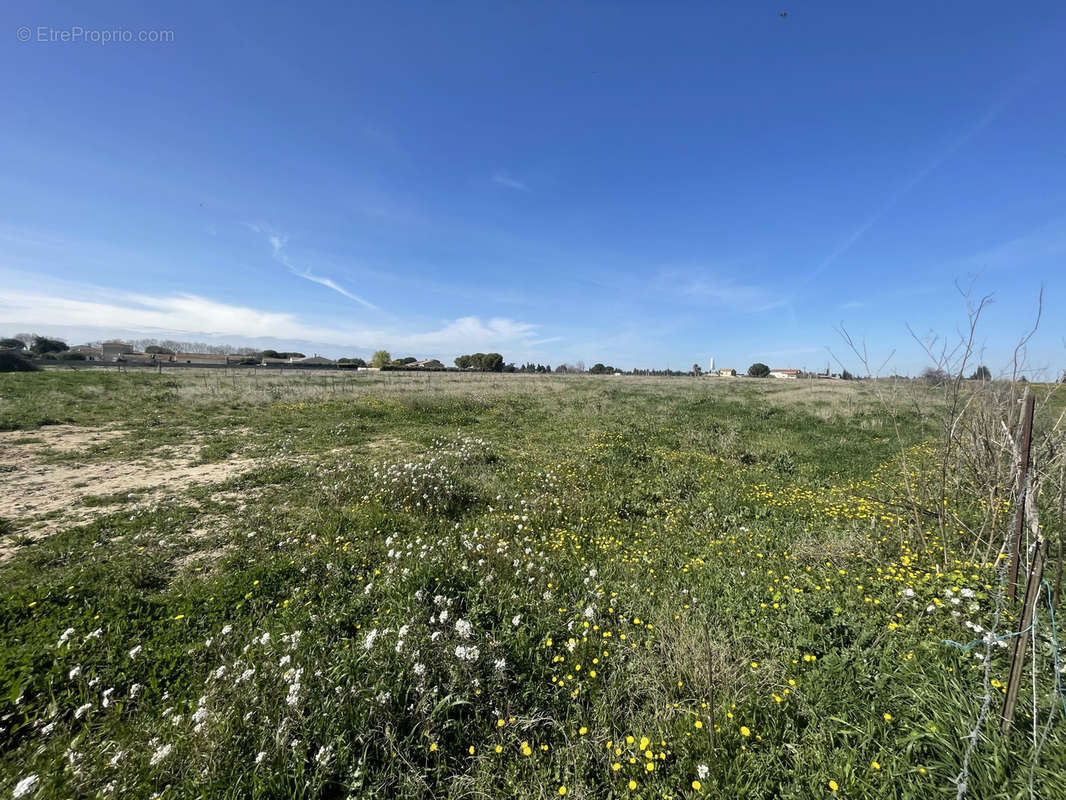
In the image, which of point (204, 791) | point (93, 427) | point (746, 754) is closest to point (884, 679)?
point (746, 754)

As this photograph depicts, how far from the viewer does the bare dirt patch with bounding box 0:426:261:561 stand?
22.4 ft

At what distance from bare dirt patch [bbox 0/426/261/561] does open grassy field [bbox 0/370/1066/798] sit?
0.12 meters

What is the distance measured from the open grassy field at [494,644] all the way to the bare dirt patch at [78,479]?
115 mm

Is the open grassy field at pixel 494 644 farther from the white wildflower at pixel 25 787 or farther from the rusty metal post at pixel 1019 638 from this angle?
the rusty metal post at pixel 1019 638

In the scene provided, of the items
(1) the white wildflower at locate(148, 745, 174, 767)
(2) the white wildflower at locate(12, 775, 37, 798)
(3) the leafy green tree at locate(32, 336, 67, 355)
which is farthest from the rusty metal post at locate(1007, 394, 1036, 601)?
(3) the leafy green tree at locate(32, 336, 67, 355)

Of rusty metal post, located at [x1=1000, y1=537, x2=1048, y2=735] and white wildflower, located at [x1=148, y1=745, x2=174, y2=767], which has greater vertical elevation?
rusty metal post, located at [x1=1000, y1=537, x2=1048, y2=735]

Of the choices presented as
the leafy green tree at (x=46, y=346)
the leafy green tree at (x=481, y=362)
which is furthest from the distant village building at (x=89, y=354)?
the leafy green tree at (x=481, y=362)

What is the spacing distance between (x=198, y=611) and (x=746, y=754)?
5.34 metres

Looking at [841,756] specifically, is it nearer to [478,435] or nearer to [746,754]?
[746,754]

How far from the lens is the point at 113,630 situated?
3.78 meters

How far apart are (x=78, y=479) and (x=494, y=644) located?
11.4 metres

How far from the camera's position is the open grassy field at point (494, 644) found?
241cm

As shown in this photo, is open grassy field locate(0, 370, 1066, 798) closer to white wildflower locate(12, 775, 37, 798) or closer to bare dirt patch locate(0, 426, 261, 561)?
white wildflower locate(12, 775, 37, 798)

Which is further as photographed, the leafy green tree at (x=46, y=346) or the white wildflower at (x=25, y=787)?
the leafy green tree at (x=46, y=346)
